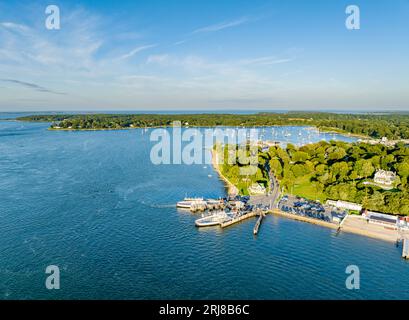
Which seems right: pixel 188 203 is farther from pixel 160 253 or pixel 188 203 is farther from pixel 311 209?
pixel 311 209

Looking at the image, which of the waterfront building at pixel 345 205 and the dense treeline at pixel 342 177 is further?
the waterfront building at pixel 345 205

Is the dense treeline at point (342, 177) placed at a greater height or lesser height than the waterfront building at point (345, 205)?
greater

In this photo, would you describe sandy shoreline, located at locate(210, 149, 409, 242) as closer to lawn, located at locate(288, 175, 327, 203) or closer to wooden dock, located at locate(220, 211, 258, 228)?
wooden dock, located at locate(220, 211, 258, 228)

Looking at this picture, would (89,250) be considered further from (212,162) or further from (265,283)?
(212,162)

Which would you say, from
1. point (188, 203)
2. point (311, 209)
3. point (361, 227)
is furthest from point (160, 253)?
point (361, 227)

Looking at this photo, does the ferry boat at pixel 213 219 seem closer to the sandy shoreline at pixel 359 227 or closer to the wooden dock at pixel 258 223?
the wooden dock at pixel 258 223

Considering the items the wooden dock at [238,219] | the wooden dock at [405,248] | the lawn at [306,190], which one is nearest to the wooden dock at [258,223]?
the wooden dock at [238,219]

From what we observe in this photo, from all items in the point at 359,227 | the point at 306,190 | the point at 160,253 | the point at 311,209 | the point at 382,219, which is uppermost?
the point at 306,190

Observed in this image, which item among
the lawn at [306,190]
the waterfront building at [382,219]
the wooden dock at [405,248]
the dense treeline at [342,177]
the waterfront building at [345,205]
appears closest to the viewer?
the wooden dock at [405,248]
